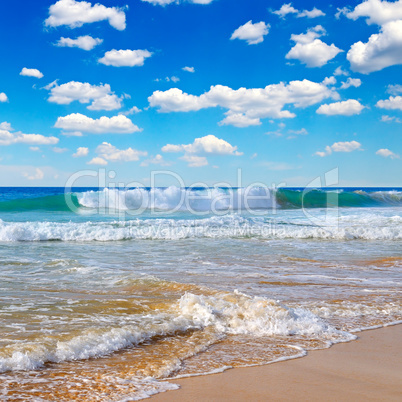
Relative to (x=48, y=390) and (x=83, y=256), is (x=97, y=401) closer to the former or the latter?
(x=48, y=390)

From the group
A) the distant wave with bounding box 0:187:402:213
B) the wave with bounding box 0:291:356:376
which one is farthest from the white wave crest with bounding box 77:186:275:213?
the wave with bounding box 0:291:356:376

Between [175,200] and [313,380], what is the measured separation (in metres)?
29.1

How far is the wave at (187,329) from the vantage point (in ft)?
12.2

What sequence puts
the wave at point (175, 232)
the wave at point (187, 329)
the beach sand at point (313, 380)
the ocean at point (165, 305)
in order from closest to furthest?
1. the beach sand at point (313, 380)
2. the ocean at point (165, 305)
3. the wave at point (187, 329)
4. the wave at point (175, 232)

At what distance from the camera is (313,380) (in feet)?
11.0

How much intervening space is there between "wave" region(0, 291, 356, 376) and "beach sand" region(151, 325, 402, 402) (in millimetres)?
403

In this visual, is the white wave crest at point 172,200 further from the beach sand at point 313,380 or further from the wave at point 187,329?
the beach sand at point 313,380

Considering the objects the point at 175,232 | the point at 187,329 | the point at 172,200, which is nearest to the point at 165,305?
the point at 187,329

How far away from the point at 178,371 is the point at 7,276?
5.19m

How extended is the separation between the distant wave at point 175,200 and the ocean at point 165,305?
15.6 meters

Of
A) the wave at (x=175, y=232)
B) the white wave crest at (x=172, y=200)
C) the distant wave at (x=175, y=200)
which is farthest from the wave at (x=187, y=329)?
the white wave crest at (x=172, y=200)

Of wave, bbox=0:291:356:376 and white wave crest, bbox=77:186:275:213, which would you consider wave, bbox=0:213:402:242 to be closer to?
wave, bbox=0:291:356:376

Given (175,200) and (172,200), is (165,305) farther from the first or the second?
(175,200)

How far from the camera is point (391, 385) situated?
3240mm
